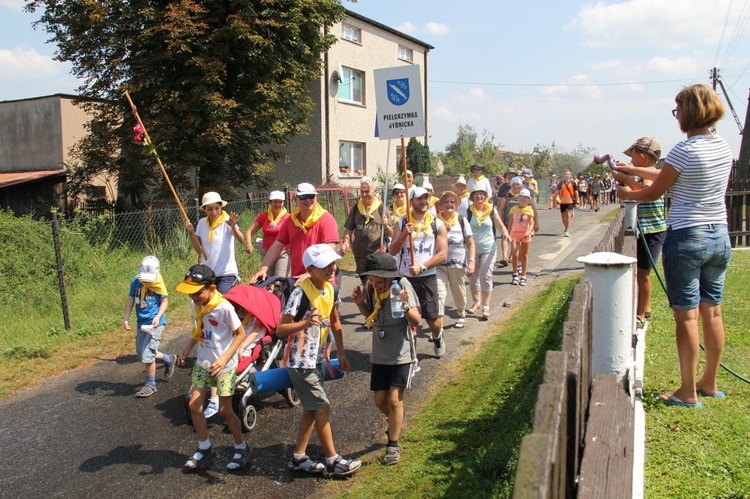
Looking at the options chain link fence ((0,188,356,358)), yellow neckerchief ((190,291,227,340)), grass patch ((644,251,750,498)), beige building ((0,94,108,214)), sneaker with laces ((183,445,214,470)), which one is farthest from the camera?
beige building ((0,94,108,214))

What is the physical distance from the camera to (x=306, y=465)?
4.41m

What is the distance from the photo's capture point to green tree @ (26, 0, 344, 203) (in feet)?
58.1

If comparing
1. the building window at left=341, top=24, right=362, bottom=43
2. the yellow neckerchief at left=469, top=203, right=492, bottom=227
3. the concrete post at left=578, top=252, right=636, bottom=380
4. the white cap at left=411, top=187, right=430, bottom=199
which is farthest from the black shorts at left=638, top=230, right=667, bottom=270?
the building window at left=341, top=24, right=362, bottom=43

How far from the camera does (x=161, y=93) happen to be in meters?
17.9

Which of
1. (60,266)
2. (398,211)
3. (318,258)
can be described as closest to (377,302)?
(318,258)

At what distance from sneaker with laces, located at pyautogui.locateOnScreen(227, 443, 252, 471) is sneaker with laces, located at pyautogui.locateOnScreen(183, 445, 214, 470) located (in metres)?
0.18

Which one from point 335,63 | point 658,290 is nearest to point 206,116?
point 335,63

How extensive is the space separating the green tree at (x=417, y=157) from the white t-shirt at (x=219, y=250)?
25.7 metres

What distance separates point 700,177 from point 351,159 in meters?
26.1

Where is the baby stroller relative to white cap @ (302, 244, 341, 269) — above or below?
below

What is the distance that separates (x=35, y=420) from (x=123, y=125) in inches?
601

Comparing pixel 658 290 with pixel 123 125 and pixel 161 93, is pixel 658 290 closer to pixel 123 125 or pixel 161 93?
pixel 161 93

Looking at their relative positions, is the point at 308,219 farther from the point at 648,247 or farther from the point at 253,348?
the point at 648,247

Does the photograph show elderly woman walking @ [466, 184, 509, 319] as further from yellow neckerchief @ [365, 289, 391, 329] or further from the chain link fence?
the chain link fence
